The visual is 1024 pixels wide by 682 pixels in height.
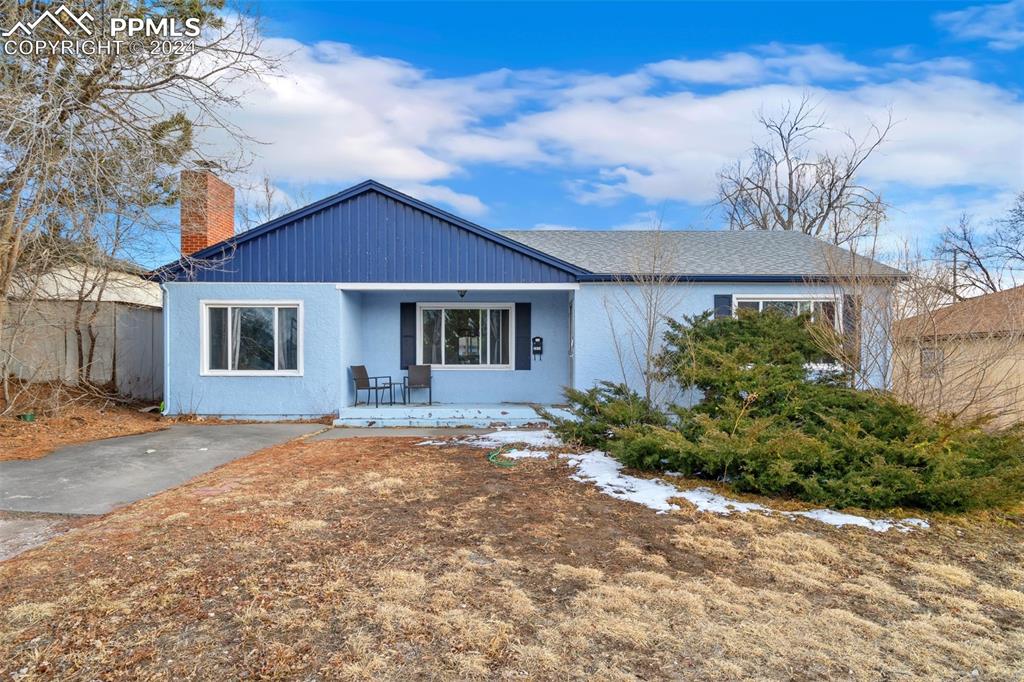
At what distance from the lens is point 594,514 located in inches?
199

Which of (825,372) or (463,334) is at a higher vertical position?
(463,334)

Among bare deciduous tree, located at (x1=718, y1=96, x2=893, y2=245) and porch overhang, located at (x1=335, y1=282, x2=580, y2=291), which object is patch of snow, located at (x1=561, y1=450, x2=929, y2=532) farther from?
bare deciduous tree, located at (x1=718, y1=96, x2=893, y2=245)

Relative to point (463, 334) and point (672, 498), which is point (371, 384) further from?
point (672, 498)

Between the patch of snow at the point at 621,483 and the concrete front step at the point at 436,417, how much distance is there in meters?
3.18

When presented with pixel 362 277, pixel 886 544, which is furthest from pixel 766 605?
pixel 362 277

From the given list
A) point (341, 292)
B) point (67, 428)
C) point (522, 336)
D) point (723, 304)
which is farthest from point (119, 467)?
point (723, 304)

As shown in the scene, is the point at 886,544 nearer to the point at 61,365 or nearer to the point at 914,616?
the point at 914,616

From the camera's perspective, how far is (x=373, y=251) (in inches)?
421

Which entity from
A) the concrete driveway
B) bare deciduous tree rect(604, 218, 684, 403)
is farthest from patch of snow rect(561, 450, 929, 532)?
the concrete driveway

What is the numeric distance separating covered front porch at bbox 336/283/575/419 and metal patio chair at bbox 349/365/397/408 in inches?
3.0

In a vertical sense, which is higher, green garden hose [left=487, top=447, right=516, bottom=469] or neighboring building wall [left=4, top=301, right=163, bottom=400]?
neighboring building wall [left=4, top=301, right=163, bottom=400]

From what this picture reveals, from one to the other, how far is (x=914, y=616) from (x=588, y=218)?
17747mm

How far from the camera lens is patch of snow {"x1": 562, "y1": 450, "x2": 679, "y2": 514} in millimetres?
5512

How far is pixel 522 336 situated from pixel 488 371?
104 cm
